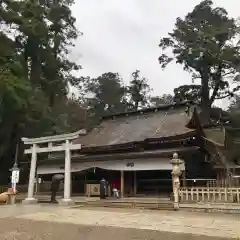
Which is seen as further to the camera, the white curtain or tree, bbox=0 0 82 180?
tree, bbox=0 0 82 180

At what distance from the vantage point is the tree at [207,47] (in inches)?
1437

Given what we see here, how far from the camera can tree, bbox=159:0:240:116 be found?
36.5 metres

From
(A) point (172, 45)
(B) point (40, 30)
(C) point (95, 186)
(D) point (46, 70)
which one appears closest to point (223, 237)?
(C) point (95, 186)

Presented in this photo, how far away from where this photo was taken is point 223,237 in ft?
22.1

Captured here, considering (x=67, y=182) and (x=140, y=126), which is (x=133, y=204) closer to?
(x=67, y=182)

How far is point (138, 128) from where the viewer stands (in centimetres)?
2219

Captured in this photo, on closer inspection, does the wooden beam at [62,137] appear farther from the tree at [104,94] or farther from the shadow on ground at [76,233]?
the tree at [104,94]

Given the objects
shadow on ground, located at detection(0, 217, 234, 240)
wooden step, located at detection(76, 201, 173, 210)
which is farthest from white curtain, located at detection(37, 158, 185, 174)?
shadow on ground, located at detection(0, 217, 234, 240)

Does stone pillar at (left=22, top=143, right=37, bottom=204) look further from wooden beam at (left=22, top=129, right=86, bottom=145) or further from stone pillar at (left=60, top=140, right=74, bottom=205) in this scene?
stone pillar at (left=60, top=140, right=74, bottom=205)

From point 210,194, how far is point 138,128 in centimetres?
1072

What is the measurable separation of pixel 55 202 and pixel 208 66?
29.2 metres

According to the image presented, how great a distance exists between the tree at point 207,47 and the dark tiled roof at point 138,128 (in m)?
15.8

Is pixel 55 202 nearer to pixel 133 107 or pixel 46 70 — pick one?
pixel 46 70

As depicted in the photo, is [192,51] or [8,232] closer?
[8,232]
